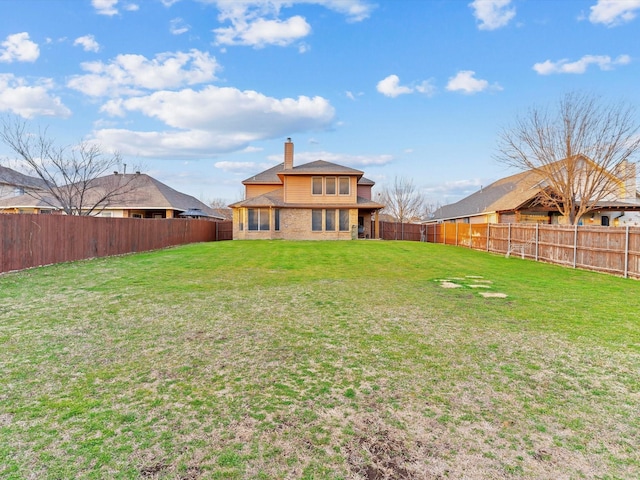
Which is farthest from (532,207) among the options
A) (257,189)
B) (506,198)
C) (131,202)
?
(131,202)

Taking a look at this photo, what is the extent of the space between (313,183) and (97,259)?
15.4 meters

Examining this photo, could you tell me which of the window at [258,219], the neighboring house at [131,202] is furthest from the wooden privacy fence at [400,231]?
the neighboring house at [131,202]

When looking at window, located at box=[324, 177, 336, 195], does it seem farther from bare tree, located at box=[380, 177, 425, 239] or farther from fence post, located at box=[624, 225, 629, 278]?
bare tree, located at box=[380, 177, 425, 239]

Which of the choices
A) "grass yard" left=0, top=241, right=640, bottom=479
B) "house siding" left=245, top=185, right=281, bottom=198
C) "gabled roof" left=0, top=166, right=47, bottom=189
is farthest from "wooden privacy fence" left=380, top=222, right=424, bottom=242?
"gabled roof" left=0, top=166, right=47, bottom=189

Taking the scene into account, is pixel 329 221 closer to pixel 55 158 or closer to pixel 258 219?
pixel 258 219

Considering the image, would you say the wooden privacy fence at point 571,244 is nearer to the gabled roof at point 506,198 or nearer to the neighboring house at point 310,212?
the gabled roof at point 506,198

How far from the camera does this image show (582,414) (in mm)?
2926

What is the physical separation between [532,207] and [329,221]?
14015 mm

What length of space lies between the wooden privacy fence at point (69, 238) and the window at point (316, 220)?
9620 millimetres

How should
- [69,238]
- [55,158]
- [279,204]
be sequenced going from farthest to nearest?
[279,204] < [55,158] < [69,238]

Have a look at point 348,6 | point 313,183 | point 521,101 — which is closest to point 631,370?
point 348,6

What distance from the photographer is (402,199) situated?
1907 inches

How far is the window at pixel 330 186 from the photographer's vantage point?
85.1ft

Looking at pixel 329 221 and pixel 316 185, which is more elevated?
pixel 316 185
